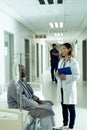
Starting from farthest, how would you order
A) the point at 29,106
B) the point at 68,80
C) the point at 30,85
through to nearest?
the point at 30,85
the point at 68,80
the point at 29,106

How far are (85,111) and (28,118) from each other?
2.47m

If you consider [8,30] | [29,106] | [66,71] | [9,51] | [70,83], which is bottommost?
[29,106]

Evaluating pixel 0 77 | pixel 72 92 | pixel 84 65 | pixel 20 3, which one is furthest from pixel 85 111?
pixel 84 65

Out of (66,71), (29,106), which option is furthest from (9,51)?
(29,106)

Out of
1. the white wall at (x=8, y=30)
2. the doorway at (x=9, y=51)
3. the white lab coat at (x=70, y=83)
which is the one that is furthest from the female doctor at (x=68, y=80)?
the doorway at (x=9, y=51)

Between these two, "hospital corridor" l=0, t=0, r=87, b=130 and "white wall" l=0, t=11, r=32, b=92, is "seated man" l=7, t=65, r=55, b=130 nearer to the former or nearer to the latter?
"hospital corridor" l=0, t=0, r=87, b=130

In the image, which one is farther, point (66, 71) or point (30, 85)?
point (30, 85)

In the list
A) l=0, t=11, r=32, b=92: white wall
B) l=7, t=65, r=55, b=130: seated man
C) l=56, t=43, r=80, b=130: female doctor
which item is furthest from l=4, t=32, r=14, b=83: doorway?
l=7, t=65, r=55, b=130: seated man

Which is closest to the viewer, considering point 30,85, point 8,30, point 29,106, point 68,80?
point 29,106

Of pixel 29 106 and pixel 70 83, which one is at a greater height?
pixel 70 83

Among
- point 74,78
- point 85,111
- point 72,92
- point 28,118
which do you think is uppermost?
point 74,78

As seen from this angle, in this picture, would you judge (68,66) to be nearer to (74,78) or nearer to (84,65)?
(74,78)

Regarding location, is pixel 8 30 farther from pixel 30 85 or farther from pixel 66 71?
pixel 66 71

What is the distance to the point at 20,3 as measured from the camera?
199 inches
